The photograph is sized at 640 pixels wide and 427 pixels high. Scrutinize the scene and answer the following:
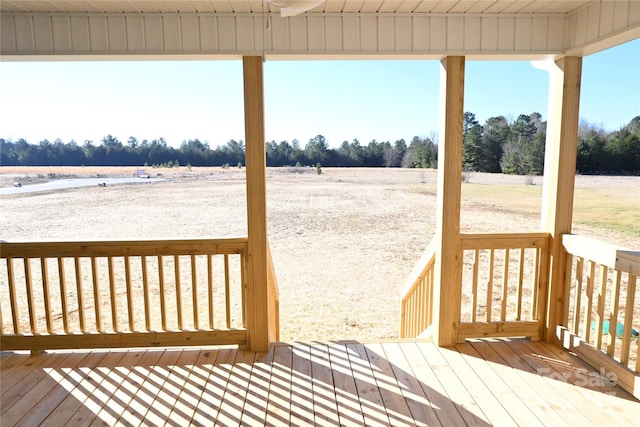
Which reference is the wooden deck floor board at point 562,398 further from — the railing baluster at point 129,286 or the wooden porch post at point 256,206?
the railing baluster at point 129,286

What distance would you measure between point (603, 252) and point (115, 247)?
135 inches

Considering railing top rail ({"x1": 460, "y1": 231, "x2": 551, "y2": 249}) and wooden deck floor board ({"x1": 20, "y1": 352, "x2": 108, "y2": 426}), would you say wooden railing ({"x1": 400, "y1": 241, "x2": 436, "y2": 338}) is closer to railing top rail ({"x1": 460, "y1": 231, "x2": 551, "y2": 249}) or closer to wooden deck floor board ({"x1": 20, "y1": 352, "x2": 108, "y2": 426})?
railing top rail ({"x1": 460, "y1": 231, "x2": 551, "y2": 249})

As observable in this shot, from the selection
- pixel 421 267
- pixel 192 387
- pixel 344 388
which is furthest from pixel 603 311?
pixel 192 387

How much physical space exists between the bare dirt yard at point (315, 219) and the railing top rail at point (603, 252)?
0.52 ft

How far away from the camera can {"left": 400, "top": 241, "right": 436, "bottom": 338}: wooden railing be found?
3178 millimetres

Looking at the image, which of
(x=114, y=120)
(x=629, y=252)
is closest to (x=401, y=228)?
(x=629, y=252)

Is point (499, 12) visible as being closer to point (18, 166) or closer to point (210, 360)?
point (210, 360)

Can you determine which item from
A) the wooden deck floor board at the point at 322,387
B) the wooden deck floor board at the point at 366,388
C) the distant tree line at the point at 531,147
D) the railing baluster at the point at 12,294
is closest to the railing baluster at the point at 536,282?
the distant tree line at the point at 531,147

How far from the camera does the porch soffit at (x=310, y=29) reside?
7.65 feet

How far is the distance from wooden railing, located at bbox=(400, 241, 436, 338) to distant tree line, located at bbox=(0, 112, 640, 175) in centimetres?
92

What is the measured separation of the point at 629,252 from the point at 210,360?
2872mm

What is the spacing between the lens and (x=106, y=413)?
1.96 meters

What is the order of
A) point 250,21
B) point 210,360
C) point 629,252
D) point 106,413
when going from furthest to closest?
1. point 210,360
2. point 250,21
3. point 629,252
4. point 106,413

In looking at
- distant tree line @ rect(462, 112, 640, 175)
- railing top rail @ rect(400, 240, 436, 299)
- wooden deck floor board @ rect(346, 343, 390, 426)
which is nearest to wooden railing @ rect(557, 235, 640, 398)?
distant tree line @ rect(462, 112, 640, 175)
